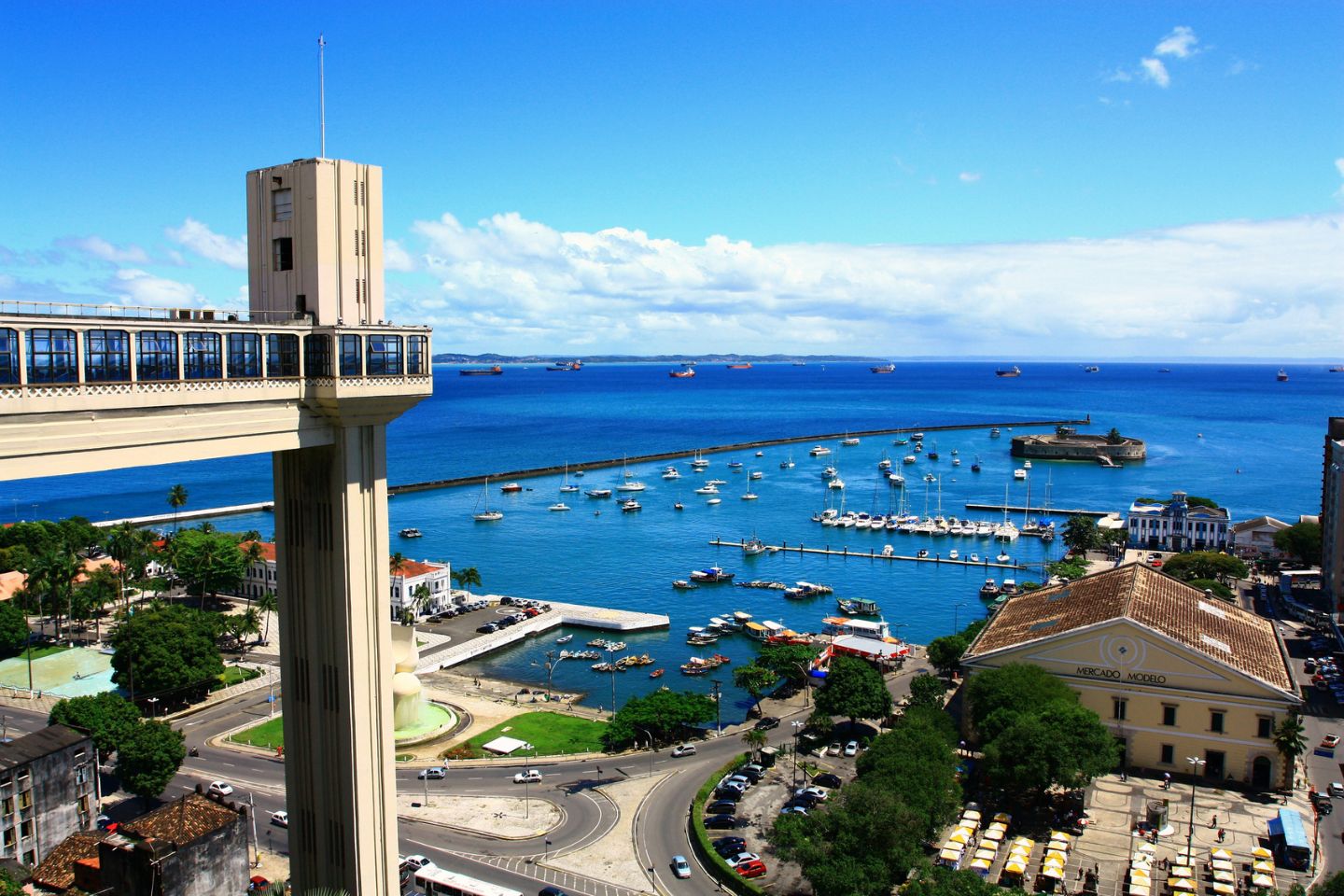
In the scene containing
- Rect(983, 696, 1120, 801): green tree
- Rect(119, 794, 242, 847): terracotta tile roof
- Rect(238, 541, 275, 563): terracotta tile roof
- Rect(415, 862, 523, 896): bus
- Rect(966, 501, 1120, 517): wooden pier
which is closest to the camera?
Rect(119, 794, 242, 847): terracotta tile roof

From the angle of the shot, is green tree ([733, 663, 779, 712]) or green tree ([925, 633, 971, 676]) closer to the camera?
green tree ([733, 663, 779, 712])

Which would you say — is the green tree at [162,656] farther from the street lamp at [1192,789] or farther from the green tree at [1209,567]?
the green tree at [1209,567]

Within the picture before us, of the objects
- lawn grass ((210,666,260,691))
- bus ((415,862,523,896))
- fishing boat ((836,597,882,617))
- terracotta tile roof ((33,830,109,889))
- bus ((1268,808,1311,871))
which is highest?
terracotta tile roof ((33,830,109,889))

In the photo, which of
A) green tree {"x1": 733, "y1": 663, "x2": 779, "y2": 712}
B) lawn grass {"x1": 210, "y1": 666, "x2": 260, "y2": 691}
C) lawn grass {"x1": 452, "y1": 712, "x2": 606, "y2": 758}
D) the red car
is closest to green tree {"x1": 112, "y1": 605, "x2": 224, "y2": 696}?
lawn grass {"x1": 210, "y1": 666, "x2": 260, "y2": 691}

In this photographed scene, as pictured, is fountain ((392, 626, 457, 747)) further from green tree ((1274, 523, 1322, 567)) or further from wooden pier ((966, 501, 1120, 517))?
wooden pier ((966, 501, 1120, 517))

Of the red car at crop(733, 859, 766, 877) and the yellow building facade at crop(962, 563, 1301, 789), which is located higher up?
the yellow building facade at crop(962, 563, 1301, 789)

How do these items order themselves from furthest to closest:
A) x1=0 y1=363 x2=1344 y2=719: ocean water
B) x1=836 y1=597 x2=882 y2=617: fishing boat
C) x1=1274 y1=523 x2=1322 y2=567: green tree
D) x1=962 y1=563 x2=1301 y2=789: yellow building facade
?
1. x1=1274 y1=523 x2=1322 y2=567: green tree
2. x1=0 y1=363 x2=1344 y2=719: ocean water
3. x1=836 y1=597 x2=882 y2=617: fishing boat
4. x1=962 y1=563 x2=1301 y2=789: yellow building facade
